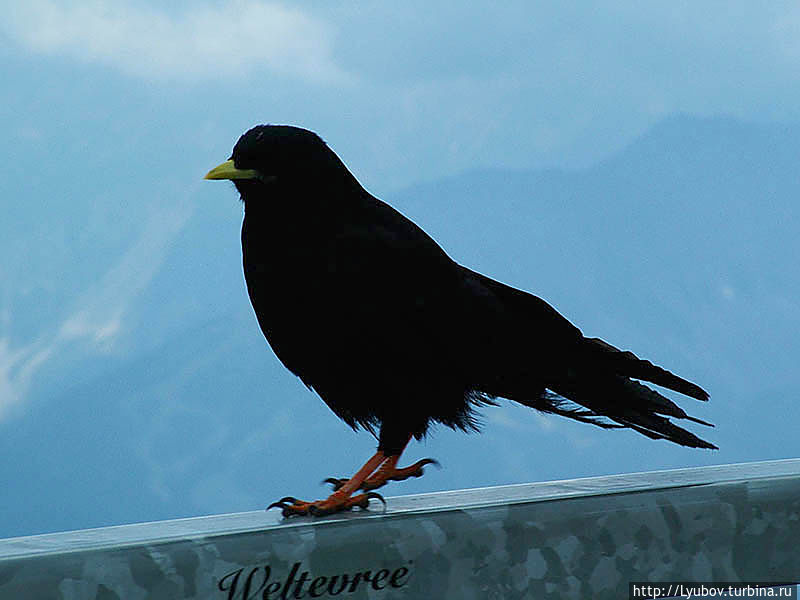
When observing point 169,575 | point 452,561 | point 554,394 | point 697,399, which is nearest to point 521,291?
point 554,394

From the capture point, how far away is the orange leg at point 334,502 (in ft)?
4.00

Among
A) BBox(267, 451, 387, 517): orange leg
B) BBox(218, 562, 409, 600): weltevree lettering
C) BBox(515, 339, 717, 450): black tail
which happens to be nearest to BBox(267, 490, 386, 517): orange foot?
BBox(267, 451, 387, 517): orange leg

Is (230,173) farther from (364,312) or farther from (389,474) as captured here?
(389,474)

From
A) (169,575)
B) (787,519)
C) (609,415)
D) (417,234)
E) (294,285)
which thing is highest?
(417,234)

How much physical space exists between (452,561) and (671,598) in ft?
0.98

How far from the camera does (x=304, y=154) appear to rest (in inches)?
50.8

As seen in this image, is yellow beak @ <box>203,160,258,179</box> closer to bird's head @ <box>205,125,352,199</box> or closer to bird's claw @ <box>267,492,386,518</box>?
bird's head @ <box>205,125,352,199</box>

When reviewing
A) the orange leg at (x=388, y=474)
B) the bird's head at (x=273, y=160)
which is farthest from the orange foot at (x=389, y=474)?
the bird's head at (x=273, y=160)

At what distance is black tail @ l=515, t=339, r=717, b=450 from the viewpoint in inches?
55.8

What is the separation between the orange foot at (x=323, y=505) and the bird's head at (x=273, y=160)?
0.41 m

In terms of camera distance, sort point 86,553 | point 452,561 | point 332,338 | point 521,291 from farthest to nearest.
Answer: point 521,291
point 332,338
point 452,561
point 86,553

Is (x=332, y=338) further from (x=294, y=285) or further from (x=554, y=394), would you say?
(x=554, y=394)

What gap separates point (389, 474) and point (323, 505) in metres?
0.16

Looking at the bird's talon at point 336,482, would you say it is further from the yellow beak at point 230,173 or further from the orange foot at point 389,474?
the yellow beak at point 230,173
